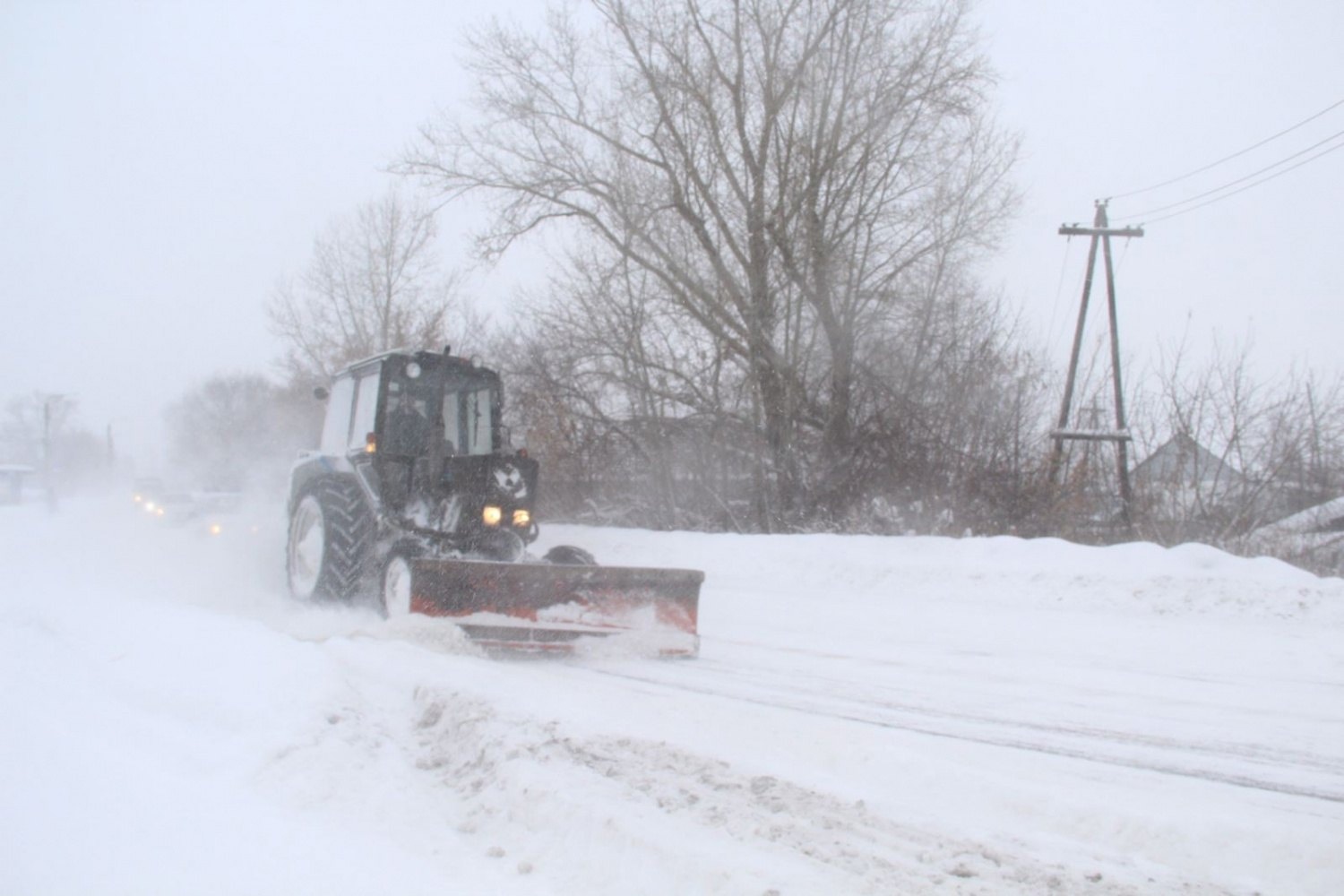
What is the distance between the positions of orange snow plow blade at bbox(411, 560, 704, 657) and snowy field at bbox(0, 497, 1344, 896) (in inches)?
8.2

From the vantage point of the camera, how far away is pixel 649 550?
1463 cm

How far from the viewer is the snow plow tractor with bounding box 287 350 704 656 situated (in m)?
6.53

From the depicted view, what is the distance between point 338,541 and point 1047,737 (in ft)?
17.7

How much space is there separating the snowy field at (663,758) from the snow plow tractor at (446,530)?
0.94 feet

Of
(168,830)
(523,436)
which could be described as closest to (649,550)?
(523,436)

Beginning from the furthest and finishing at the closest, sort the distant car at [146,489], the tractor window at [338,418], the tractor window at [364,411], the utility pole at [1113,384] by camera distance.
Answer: the distant car at [146,489] < the utility pole at [1113,384] < the tractor window at [338,418] < the tractor window at [364,411]

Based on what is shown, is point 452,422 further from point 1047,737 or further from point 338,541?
point 1047,737

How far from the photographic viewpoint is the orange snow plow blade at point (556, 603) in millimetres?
6426

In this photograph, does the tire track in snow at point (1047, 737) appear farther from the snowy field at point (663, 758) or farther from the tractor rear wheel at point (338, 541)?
the tractor rear wheel at point (338, 541)

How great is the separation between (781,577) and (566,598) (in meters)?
5.43

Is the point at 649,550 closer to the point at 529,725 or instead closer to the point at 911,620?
the point at 911,620

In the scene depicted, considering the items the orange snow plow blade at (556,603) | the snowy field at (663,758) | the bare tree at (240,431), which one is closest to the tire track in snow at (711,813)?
the snowy field at (663,758)

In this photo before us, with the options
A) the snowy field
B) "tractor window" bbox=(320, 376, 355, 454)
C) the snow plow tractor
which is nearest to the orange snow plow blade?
the snow plow tractor

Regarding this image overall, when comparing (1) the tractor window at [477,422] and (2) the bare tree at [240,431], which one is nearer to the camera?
(1) the tractor window at [477,422]
